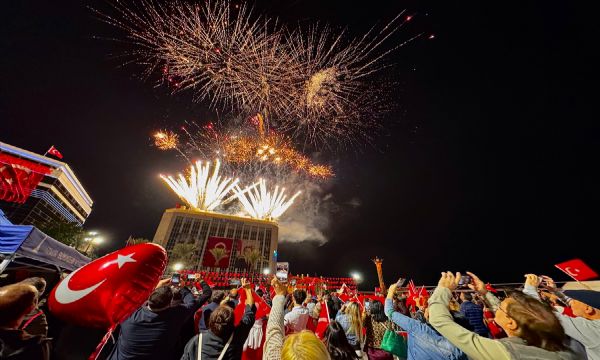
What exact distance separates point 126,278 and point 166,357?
1256mm

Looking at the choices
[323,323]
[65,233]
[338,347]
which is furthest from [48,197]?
[338,347]

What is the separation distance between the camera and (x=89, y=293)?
6.81 ft

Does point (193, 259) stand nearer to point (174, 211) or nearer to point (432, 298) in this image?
point (174, 211)

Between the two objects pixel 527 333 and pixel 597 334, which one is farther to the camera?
pixel 597 334

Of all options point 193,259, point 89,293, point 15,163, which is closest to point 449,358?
point 89,293

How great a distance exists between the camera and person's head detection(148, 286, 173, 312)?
2.78 metres

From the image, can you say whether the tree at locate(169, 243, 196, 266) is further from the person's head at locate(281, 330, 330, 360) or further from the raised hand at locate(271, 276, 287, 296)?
the person's head at locate(281, 330, 330, 360)

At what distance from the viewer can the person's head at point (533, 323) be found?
5.11 ft

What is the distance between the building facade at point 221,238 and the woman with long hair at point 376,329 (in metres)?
49.9

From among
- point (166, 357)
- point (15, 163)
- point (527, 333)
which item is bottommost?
point (166, 357)

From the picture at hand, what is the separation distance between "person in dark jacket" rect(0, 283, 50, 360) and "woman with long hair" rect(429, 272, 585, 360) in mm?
2978

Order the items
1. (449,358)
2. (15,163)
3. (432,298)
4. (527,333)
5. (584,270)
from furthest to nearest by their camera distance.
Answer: (15,163)
(584,270)
(449,358)
(432,298)
(527,333)

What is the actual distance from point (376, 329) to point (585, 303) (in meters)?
4.56

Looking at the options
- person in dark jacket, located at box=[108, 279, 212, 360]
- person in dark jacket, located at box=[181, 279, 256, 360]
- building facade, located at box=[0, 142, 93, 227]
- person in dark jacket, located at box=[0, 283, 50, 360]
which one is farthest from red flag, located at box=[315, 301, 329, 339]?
building facade, located at box=[0, 142, 93, 227]
